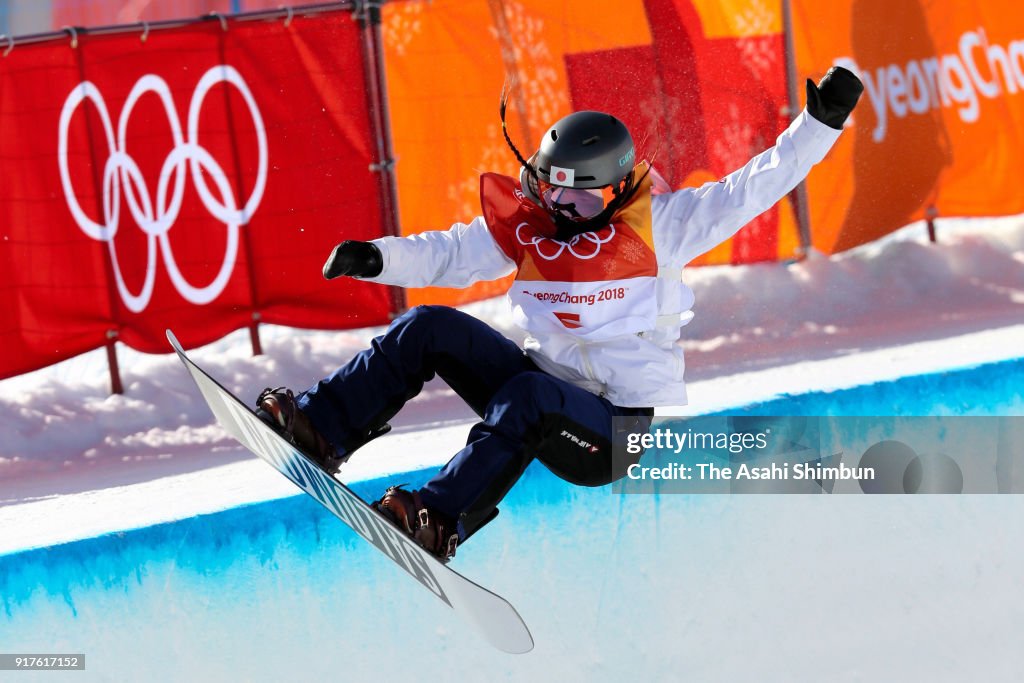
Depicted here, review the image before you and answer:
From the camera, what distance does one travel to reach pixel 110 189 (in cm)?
598

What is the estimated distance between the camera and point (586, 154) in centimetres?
333

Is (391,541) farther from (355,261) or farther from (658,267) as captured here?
(658,267)

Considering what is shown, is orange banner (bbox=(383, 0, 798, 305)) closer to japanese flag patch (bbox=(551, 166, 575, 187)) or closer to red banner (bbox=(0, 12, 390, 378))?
red banner (bbox=(0, 12, 390, 378))

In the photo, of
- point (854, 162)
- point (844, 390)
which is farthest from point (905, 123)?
point (844, 390)

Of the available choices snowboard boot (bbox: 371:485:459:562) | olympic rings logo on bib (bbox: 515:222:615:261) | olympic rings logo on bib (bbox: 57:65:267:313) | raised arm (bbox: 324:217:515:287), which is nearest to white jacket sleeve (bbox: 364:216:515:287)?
raised arm (bbox: 324:217:515:287)

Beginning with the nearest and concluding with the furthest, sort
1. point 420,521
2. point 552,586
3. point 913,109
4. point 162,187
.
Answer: point 420,521 → point 552,586 → point 162,187 → point 913,109

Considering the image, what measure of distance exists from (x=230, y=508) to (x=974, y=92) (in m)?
4.90

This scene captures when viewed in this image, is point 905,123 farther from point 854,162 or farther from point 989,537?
point 989,537

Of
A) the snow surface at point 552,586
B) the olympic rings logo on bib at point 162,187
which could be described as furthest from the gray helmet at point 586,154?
the olympic rings logo on bib at point 162,187

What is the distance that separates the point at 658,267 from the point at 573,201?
0.30 m

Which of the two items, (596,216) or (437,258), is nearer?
(596,216)

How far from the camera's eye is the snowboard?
10.2 feet

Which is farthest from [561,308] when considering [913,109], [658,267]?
[913,109]

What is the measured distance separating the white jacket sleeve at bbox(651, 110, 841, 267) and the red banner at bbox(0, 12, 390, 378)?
2.94 m
